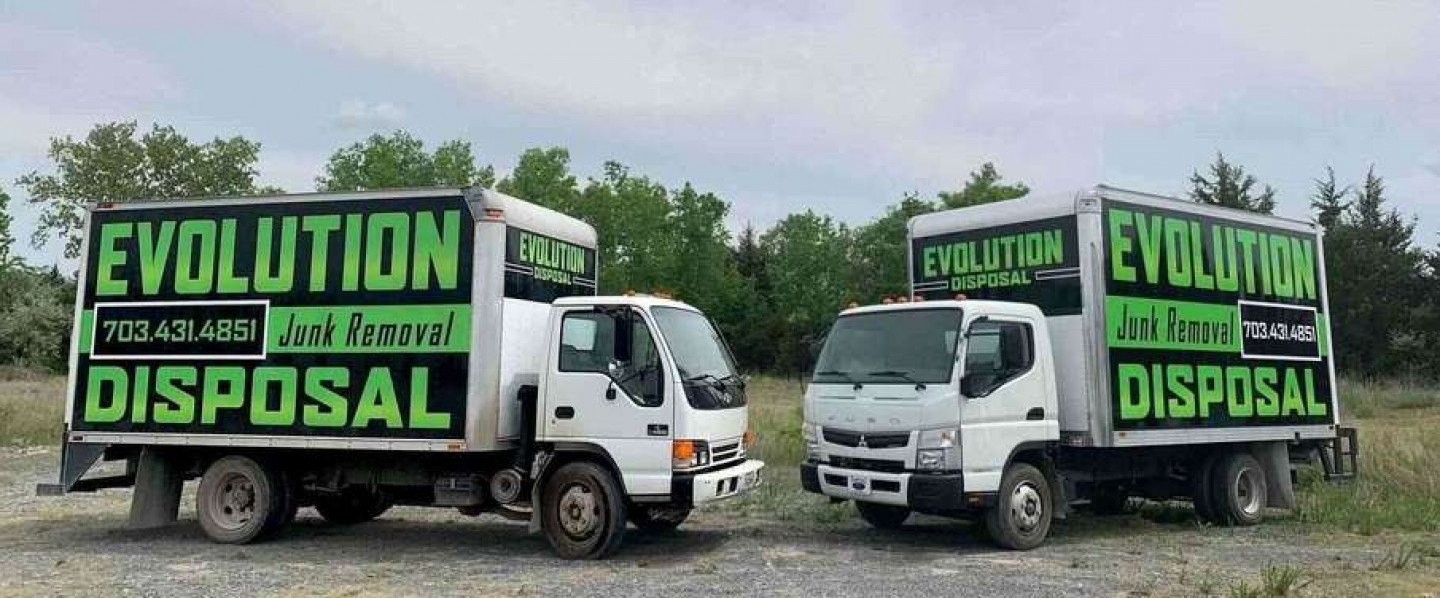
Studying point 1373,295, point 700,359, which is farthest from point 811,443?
point 1373,295

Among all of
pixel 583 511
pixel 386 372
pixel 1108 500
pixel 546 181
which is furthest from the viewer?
pixel 546 181

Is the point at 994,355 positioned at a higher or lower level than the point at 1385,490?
higher

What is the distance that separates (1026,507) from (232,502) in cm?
783

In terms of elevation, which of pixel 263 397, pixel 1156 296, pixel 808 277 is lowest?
pixel 263 397

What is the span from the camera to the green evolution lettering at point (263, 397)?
902 centimetres

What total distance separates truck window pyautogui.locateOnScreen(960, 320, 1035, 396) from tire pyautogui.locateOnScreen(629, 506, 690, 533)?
295 cm

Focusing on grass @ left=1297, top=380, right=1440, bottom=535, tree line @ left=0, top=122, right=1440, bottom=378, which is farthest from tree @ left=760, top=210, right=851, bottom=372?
grass @ left=1297, top=380, right=1440, bottom=535

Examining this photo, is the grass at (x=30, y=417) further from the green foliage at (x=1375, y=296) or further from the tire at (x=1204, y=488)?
the green foliage at (x=1375, y=296)

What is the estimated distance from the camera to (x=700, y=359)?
920 cm

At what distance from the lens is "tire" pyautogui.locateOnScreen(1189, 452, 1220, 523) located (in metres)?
11.0

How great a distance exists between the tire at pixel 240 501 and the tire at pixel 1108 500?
8629 mm

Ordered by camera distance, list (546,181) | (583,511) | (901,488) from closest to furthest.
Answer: (583,511), (901,488), (546,181)

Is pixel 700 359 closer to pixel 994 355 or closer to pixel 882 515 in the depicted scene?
pixel 994 355

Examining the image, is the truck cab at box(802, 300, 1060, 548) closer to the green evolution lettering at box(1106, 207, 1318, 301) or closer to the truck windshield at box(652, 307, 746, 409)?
the truck windshield at box(652, 307, 746, 409)
